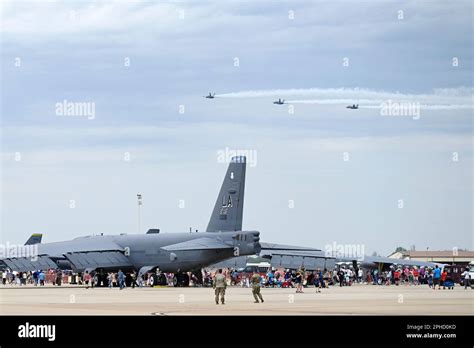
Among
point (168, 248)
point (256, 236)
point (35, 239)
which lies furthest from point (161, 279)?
point (35, 239)

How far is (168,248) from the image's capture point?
258ft

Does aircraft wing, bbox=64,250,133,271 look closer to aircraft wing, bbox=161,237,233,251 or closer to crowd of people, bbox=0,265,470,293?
crowd of people, bbox=0,265,470,293

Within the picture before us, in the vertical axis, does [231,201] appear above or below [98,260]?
above

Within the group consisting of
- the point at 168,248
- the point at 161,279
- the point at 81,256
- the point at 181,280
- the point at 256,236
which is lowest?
the point at 161,279

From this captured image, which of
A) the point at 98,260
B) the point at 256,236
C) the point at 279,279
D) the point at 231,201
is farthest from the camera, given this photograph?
the point at 231,201

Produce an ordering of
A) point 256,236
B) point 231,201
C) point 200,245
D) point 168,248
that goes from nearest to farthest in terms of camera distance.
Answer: point 256,236, point 200,245, point 168,248, point 231,201

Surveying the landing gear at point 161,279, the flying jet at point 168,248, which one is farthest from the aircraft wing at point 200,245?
the landing gear at point 161,279

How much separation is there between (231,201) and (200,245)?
7.09 metres

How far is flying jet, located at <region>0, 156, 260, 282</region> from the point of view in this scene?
251 feet

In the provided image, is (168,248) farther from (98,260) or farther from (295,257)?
(295,257)

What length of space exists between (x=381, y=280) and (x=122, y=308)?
164ft
